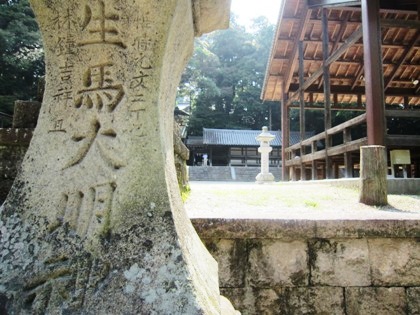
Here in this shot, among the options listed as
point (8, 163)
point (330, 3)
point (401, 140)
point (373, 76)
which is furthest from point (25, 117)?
point (330, 3)

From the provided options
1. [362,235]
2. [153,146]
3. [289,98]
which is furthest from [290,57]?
[153,146]

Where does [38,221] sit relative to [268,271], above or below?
above

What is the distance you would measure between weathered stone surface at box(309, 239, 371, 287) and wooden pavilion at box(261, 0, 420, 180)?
4614 millimetres

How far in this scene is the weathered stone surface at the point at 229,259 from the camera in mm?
2012

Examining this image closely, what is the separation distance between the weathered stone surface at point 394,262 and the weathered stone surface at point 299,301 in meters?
0.31

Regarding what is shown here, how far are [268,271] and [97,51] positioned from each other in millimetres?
1559

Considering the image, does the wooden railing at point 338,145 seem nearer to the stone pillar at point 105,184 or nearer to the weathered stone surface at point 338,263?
the weathered stone surface at point 338,263

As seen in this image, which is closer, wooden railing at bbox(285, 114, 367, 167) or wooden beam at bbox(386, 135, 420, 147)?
wooden beam at bbox(386, 135, 420, 147)

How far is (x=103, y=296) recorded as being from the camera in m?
1.03

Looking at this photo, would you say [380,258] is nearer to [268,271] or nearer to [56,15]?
[268,271]

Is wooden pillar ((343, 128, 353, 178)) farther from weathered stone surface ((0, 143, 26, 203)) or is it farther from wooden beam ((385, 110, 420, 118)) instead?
weathered stone surface ((0, 143, 26, 203))

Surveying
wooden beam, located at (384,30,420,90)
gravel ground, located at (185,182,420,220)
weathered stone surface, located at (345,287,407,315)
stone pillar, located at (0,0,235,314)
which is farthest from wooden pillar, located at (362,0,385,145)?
stone pillar, located at (0,0,235,314)

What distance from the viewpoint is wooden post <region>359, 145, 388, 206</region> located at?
3504mm

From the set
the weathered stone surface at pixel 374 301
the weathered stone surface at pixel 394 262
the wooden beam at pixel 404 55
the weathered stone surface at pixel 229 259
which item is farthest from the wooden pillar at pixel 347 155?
the weathered stone surface at pixel 229 259
